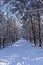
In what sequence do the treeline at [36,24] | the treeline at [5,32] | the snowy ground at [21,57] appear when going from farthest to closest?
the treeline at [5,32] < the treeline at [36,24] < the snowy ground at [21,57]

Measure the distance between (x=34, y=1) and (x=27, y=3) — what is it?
37.0 inches

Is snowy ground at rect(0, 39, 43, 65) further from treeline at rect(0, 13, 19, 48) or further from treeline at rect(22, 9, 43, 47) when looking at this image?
treeline at rect(0, 13, 19, 48)

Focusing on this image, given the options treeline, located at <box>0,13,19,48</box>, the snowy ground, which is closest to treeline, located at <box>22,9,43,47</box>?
treeline, located at <box>0,13,19,48</box>

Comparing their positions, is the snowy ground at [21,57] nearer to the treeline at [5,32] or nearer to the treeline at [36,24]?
the treeline at [36,24]

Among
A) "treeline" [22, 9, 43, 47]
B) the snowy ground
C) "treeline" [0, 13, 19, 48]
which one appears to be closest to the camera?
the snowy ground

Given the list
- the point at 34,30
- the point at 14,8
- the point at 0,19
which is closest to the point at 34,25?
the point at 34,30

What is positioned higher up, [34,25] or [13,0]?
[13,0]

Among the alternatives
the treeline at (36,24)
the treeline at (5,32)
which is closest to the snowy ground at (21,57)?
the treeline at (36,24)

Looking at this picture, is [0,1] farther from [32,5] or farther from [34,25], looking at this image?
[34,25]

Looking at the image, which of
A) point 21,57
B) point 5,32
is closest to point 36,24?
point 5,32

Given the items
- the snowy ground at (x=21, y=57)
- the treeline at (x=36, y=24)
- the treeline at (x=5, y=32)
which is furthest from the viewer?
the treeline at (x=5, y=32)

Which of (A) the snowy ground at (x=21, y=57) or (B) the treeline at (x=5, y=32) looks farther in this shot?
(B) the treeline at (x=5, y=32)

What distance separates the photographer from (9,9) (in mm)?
24516

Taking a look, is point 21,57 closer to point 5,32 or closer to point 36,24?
point 36,24
